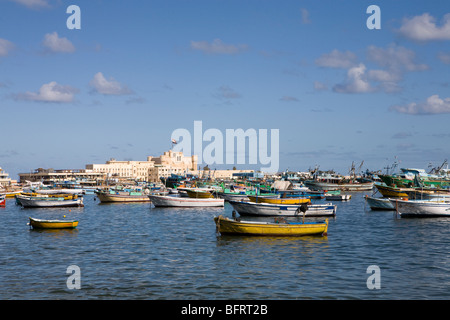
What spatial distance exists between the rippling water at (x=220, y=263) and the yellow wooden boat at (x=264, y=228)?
615 mm

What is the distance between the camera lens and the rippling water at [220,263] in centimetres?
2381

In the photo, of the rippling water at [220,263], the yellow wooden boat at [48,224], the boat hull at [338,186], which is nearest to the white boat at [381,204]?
the rippling water at [220,263]

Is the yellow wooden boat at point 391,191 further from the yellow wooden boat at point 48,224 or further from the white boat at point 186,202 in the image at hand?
the yellow wooden boat at point 48,224

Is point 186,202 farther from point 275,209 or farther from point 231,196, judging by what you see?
point 275,209

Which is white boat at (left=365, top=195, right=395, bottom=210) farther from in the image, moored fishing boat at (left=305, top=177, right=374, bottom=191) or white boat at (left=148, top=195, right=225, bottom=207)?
moored fishing boat at (left=305, top=177, right=374, bottom=191)

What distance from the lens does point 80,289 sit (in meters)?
24.1

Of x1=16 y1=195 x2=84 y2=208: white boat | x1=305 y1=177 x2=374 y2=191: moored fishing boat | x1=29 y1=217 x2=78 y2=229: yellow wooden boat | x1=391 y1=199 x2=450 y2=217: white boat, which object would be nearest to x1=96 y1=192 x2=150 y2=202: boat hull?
x1=16 y1=195 x2=84 y2=208: white boat

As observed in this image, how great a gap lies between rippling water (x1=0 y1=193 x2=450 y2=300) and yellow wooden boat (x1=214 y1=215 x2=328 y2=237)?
61cm

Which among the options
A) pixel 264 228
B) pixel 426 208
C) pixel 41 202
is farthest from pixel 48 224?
pixel 426 208

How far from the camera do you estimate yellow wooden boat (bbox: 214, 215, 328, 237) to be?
40.0m
